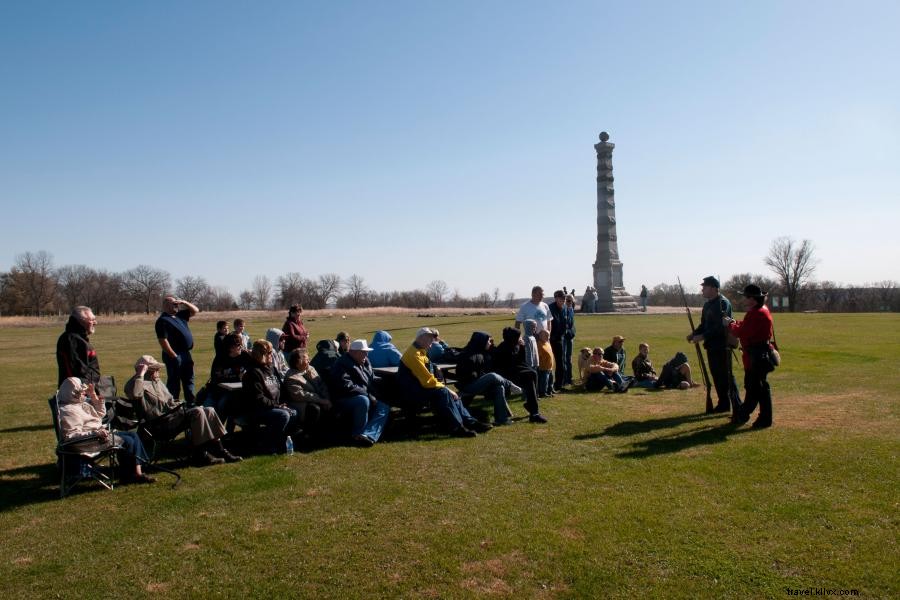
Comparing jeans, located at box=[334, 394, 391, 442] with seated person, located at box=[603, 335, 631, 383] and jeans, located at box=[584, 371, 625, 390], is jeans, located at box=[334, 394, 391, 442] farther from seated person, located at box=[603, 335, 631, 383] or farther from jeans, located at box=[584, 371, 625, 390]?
seated person, located at box=[603, 335, 631, 383]

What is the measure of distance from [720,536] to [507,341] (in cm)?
534

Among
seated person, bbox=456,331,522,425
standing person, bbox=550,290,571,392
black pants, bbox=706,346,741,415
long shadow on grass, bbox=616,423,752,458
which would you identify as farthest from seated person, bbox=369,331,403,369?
black pants, bbox=706,346,741,415

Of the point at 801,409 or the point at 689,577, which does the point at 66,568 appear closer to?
the point at 689,577

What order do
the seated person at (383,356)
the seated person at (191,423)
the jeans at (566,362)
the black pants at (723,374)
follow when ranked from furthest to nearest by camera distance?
the jeans at (566,362)
the seated person at (383,356)
the black pants at (723,374)
the seated person at (191,423)

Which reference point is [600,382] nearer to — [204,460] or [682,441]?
[682,441]

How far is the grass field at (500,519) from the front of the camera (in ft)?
13.7

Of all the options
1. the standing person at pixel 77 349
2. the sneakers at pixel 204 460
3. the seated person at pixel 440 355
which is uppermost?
the standing person at pixel 77 349

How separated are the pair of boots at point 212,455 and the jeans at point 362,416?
1472mm

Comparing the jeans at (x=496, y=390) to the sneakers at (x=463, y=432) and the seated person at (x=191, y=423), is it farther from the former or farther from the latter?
the seated person at (x=191, y=423)

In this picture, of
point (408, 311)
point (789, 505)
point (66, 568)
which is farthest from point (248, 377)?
point (408, 311)

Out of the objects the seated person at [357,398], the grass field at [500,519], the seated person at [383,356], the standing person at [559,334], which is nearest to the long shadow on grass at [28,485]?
the grass field at [500,519]

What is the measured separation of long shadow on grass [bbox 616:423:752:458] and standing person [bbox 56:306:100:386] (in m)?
6.52

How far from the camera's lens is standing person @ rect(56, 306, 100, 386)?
7.09m

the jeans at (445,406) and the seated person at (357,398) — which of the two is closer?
the seated person at (357,398)
